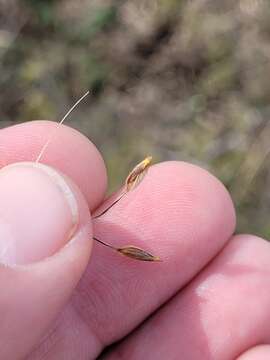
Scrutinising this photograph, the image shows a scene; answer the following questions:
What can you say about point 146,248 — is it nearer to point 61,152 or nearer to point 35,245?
point 61,152

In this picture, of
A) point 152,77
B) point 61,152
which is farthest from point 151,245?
point 152,77

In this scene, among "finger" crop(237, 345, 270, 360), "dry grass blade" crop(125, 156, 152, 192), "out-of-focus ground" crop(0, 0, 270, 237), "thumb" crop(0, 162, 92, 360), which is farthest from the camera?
"out-of-focus ground" crop(0, 0, 270, 237)

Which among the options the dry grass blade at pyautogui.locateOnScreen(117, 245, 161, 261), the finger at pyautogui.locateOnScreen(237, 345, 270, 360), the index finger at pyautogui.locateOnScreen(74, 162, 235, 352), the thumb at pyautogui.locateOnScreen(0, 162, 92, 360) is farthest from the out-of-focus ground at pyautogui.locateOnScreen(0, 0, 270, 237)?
the thumb at pyautogui.locateOnScreen(0, 162, 92, 360)

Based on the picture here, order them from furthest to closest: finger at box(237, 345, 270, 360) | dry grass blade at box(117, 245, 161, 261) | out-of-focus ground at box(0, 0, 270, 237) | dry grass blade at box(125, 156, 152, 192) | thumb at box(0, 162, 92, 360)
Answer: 1. out-of-focus ground at box(0, 0, 270, 237)
2. finger at box(237, 345, 270, 360)
3. dry grass blade at box(117, 245, 161, 261)
4. dry grass blade at box(125, 156, 152, 192)
5. thumb at box(0, 162, 92, 360)

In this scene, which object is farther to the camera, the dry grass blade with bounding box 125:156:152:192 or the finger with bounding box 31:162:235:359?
the finger with bounding box 31:162:235:359

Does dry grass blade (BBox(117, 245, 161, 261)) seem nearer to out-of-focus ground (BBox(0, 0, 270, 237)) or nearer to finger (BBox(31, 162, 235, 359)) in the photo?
finger (BBox(31, 162, 235, 359))

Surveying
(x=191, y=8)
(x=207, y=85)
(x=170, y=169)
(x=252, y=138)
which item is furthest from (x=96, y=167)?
(x=191, y=8)

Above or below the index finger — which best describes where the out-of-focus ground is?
below
